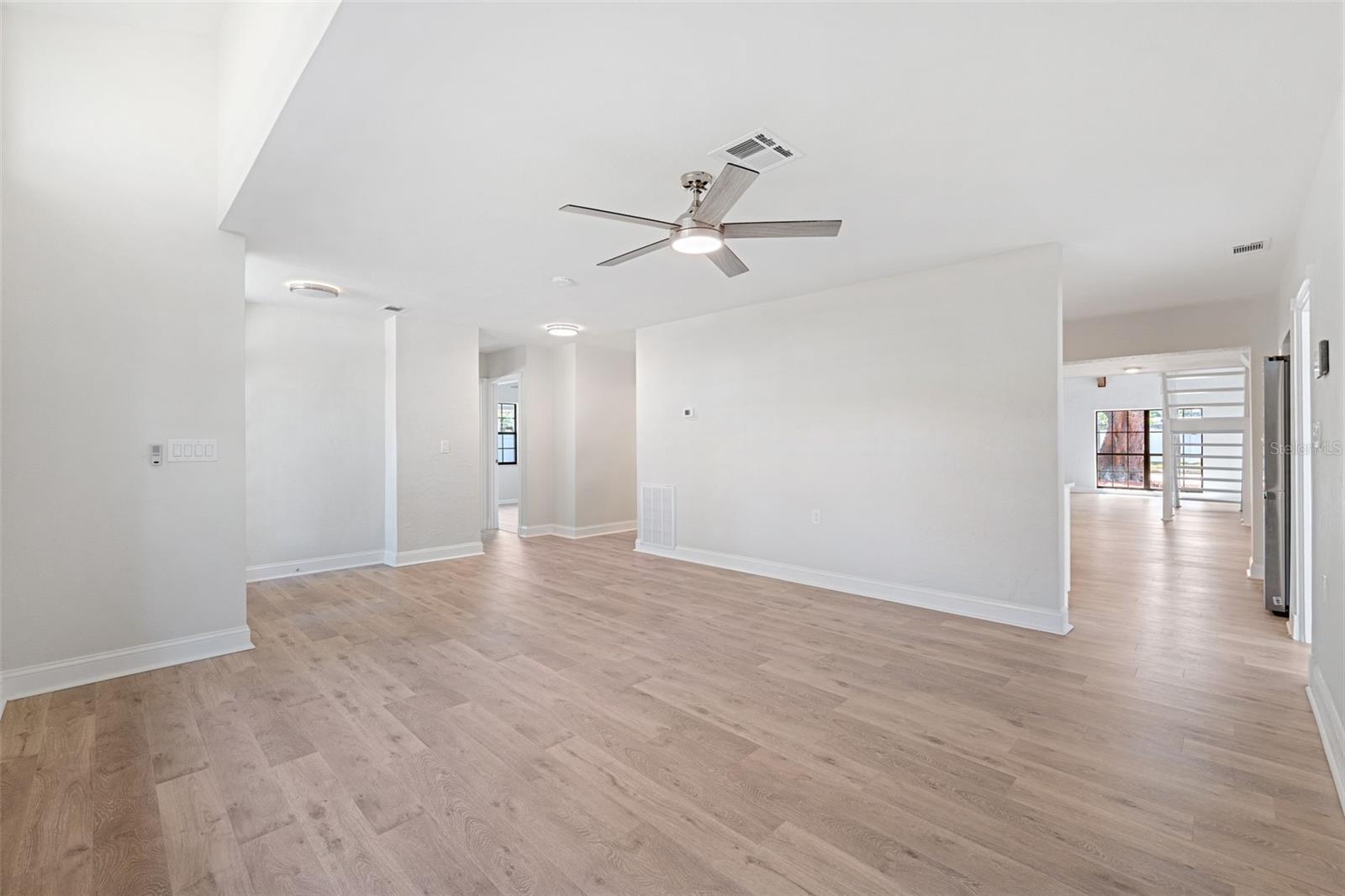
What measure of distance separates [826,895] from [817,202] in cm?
298

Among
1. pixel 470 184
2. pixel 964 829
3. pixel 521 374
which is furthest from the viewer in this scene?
pixel 521 374

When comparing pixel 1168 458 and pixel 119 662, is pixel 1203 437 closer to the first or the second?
pixel 1168 458

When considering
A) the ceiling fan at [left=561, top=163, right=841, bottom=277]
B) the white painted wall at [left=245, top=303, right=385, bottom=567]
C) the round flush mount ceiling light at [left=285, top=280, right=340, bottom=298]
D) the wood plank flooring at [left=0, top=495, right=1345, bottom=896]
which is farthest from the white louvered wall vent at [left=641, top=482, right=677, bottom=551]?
the ceiling fan at [left=561, top=163, right=841, bottom=277]

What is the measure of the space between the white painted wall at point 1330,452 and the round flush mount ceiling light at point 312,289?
5.96 meters

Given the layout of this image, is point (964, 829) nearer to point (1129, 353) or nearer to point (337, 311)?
point (1129, 353)

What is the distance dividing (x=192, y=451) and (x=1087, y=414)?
49.8ft

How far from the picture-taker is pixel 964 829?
185 cm

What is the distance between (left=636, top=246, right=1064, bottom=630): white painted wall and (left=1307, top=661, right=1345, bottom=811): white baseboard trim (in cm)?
117

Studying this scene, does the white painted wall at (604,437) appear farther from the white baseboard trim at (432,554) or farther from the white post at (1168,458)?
the white post at (1168,458)

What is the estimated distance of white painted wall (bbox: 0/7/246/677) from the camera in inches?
116

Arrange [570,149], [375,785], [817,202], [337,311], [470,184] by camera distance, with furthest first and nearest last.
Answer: [337,311] → [817,202] → [470,184] → [570,149] → [375,785]

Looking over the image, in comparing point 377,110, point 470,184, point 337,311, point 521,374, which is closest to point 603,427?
point 521,374

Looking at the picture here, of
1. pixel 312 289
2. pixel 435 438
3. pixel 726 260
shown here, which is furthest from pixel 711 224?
pixel 435 438

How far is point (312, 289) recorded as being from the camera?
15.7 ft
